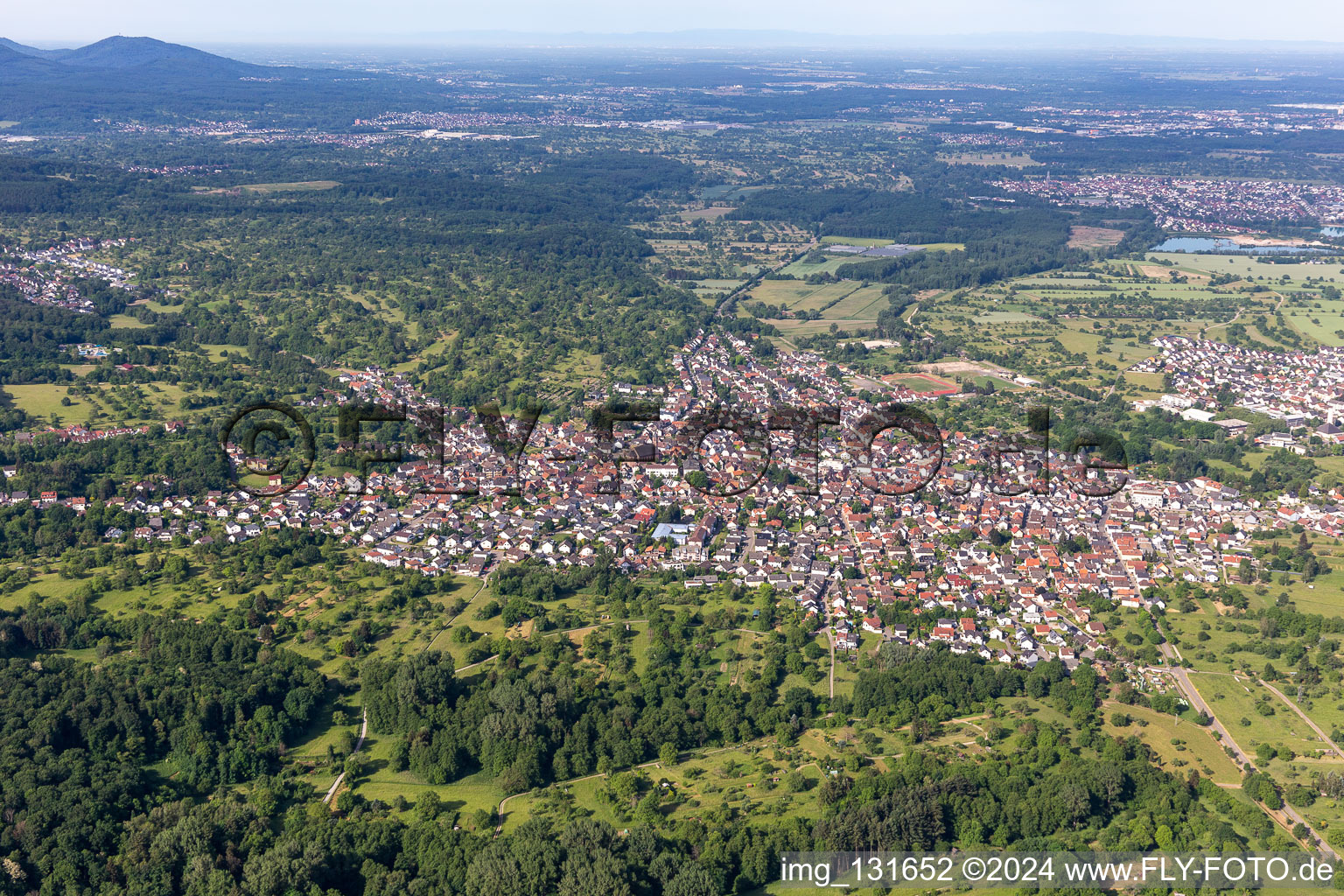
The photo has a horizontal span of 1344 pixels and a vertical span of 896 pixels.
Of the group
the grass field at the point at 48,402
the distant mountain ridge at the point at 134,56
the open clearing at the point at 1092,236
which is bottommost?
the grass field at the point at 48,402

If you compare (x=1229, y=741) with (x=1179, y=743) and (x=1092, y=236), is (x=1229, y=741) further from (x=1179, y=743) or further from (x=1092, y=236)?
(x=1092, y=236)

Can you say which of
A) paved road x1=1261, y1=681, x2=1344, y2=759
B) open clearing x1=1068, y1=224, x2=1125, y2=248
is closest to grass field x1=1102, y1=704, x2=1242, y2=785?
paved road x1=1261, y1=681, x2=1344, y2=759

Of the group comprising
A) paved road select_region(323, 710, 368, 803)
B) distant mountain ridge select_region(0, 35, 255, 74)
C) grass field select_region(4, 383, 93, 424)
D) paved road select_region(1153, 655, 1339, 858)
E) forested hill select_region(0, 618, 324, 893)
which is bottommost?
paved road select_region(1153, 655, 1339, 858)

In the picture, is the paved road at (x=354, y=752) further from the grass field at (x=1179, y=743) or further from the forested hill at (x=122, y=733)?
the grass field at (x=1179, y=743)

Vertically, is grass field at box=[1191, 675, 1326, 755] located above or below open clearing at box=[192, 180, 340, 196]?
below

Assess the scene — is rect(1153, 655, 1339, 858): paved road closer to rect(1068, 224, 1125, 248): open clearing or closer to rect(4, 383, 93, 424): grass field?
rect(4, 383, 93, 424): grass field

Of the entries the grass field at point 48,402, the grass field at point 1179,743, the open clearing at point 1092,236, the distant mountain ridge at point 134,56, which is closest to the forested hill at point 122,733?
the grass field at point 1179,743

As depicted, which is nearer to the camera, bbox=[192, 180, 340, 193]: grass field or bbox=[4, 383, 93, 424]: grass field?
bbox=[4, 383, 93, 424]: grass field

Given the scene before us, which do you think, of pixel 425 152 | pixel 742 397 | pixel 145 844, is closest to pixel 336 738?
pixel 145 844
